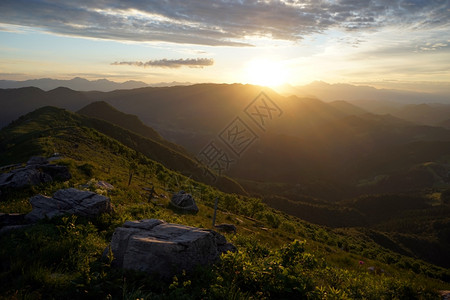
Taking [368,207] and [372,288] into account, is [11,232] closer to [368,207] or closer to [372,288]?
[372,288]

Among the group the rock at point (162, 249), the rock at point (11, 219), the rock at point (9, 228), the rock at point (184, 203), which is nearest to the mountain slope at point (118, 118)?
the rock at point (184, 203)

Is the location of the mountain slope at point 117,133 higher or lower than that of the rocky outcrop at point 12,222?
lower

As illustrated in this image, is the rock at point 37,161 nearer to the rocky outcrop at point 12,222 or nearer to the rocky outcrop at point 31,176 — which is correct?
the rocky outcrop at point 31,176

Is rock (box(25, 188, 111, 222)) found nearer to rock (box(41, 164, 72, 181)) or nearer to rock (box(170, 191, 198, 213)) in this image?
rock (box(41, 164, 72, 181))

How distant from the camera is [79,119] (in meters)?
80.4

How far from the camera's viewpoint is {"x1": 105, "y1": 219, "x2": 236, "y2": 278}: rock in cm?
769

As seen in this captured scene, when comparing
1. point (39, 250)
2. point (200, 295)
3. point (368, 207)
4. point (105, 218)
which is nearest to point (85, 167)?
point (105, 218)

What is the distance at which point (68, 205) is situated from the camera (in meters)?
12.0

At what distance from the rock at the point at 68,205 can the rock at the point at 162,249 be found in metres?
3.70

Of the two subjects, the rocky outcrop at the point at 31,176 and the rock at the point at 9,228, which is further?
the rocky outcrop at the point at 31,176

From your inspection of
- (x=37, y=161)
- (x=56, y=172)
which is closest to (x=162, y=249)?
(x=56, y=172)

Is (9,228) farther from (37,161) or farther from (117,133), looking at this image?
(117,133)

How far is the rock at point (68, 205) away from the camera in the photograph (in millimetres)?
11273

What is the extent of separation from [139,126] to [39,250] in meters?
145
